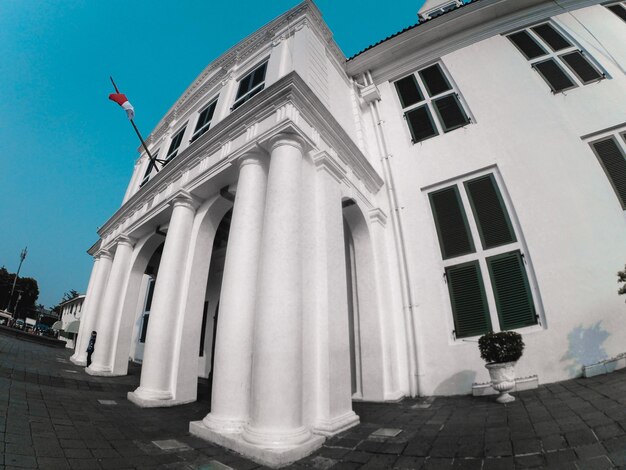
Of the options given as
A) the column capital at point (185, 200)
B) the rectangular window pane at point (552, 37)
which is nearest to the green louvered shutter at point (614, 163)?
the rectangular window pane at point (552, 37)

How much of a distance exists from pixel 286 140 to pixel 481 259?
5.16 m

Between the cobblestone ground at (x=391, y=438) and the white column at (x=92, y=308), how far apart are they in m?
6.15

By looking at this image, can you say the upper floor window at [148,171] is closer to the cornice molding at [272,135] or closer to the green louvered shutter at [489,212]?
the cornice molding at [272,135]

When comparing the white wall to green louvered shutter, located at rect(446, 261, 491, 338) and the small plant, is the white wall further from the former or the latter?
the small plant

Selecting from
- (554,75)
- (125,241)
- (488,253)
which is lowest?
(488,253)

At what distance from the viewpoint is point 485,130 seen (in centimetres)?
738

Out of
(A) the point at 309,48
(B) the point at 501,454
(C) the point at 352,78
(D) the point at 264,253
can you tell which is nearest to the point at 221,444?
(D) the point at 264,253

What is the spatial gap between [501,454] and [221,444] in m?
3.19

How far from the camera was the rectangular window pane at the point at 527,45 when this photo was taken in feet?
27.0

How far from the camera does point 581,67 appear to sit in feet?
24.7

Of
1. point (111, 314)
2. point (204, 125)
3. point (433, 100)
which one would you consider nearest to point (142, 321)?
point (111, 314)

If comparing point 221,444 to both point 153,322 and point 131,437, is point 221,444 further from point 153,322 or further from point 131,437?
point 153,322

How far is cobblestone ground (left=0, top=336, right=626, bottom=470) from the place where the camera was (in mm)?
2428

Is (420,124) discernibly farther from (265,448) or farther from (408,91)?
(265,448)
